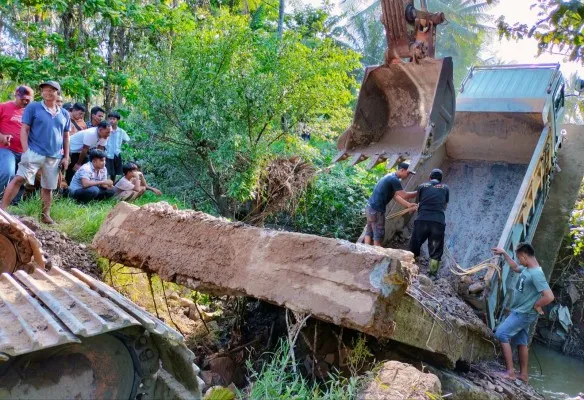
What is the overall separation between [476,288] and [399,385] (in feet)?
9.13

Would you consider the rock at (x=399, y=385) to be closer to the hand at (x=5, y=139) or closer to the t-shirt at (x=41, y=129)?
the t-shirt at (x=41, y=129)

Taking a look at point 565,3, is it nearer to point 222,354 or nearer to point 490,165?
point 222,354

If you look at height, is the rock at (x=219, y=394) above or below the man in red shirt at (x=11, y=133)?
below


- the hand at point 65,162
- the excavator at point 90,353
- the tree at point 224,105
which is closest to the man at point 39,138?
the hand at point 65,162

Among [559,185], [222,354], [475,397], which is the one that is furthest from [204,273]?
[559,185]

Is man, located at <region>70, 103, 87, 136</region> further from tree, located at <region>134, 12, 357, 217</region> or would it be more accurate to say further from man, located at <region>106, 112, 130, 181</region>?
tree, located at <region>134, 12, 357, 217</region>

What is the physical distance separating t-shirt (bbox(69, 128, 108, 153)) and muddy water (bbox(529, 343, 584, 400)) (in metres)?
6.46

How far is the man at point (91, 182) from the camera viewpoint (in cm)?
750

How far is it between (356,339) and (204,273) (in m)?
1.34

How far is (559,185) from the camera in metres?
8.52

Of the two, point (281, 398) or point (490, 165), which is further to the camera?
point (490, 165)

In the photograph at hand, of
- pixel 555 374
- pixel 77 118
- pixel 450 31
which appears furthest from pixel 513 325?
pixel 450 31

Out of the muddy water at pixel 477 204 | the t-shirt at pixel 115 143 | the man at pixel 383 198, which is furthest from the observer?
the t-shirt at pixel 115 143

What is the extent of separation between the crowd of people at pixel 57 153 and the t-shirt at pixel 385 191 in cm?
324
